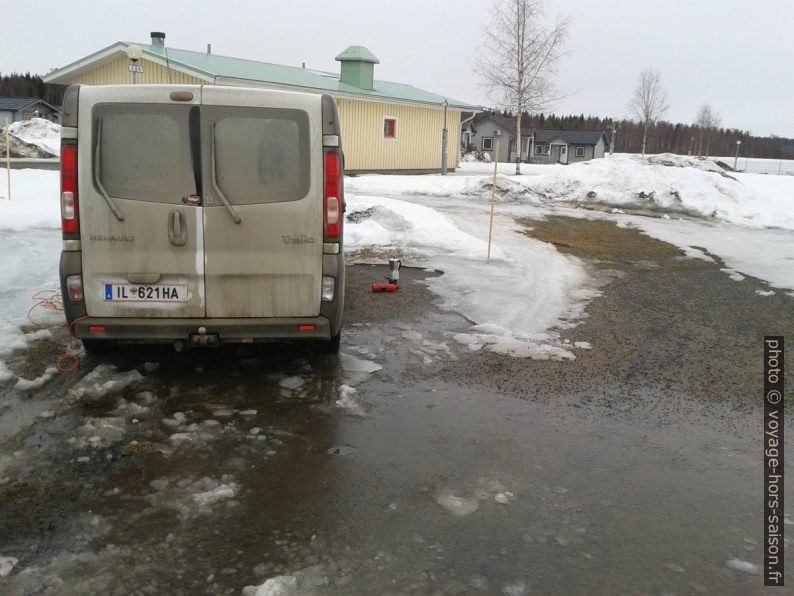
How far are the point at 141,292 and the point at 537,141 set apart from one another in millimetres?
80243

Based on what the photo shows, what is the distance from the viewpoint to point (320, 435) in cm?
442

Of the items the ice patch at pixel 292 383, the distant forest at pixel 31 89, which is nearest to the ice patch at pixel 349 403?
the ice patch at pixel 292 383

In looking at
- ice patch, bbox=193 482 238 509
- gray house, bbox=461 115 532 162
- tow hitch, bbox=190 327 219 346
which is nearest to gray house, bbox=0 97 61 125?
gray house, bbox=461 115 532 162

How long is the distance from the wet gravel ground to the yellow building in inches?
750

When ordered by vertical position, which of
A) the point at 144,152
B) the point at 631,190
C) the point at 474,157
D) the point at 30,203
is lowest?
the point at 30,203

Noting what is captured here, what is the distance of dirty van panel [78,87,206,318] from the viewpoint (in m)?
4.73

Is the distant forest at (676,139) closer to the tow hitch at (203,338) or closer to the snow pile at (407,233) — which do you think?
the snow pile at (407,233)

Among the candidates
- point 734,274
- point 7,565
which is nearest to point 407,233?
point 734,274

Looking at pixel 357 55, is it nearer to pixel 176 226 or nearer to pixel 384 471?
pixel 176 226

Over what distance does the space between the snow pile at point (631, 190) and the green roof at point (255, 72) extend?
194 inches

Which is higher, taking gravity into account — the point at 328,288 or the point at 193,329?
the point at 328,288

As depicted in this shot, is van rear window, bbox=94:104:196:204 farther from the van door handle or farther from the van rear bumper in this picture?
the van rear bumper

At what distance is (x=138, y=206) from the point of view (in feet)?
15.7

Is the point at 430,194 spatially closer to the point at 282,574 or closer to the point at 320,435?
the point at 320,435
